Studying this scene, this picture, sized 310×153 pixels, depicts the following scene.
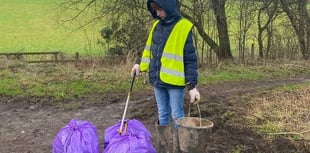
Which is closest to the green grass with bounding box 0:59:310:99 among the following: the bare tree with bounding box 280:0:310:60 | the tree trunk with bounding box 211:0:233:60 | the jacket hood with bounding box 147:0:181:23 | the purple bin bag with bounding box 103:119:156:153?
the tree trunk with bounding box 211:0:233:60

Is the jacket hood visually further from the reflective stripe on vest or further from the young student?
the reflective stripe on vest

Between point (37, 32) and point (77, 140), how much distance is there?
79.9 feet

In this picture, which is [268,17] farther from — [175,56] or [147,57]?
[175,56]

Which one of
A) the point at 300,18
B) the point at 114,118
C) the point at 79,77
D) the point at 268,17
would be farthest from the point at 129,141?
the point at 300,18

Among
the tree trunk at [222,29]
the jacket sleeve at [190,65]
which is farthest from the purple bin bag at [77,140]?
the tree trunk at [222,29]

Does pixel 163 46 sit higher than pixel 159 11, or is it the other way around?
pixel 159 11

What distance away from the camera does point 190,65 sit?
407cm

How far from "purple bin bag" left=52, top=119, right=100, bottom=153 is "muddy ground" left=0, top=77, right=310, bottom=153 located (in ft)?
2.90

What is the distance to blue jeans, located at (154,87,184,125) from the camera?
425 centimetres

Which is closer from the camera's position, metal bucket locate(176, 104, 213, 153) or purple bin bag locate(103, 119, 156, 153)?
metal bucket locate(176, 104, 213, 153)

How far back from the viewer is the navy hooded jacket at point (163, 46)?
4.05 meters

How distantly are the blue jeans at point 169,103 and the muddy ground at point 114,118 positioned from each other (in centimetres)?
81

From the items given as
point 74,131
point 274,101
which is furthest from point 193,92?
point 274,101

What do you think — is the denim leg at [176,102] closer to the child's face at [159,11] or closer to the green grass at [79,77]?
the child's face at [159,11]
